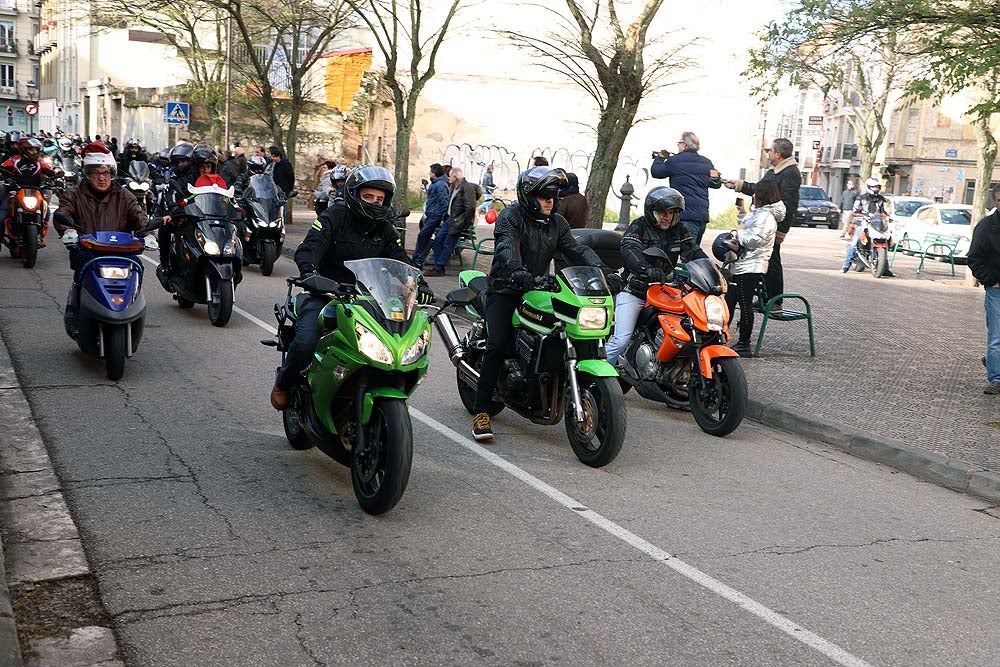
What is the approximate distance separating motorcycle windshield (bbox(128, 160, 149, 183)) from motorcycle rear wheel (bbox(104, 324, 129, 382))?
14.2m

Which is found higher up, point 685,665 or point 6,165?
point 6,165

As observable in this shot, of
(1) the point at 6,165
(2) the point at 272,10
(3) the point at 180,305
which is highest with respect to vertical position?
(2) the point at 272,10

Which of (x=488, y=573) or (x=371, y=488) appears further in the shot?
(x=371, y=488)

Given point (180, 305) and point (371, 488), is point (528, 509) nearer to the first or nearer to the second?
point (371, 488)

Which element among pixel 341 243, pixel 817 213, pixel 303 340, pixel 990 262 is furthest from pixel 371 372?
pixel 817 213

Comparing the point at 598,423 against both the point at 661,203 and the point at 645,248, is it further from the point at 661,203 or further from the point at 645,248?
the point at 661,203

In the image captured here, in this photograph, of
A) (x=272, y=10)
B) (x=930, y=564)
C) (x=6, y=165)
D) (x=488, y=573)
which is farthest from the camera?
(x=272, y=10)

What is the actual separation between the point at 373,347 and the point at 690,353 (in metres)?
3.49

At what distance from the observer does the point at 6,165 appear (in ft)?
51.1

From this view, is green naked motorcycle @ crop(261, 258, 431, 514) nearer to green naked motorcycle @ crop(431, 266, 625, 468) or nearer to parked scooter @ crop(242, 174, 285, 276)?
green naked motorcycle @ crop(431, 266, 625, 468)

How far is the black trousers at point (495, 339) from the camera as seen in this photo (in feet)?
23.9

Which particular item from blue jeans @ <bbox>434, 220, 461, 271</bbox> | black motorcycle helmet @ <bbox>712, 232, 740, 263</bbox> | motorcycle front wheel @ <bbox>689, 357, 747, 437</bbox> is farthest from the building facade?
motorcycle front wheel @ <bbox>689, 357, 747, 437</bbox>

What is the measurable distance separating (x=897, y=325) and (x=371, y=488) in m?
10.5

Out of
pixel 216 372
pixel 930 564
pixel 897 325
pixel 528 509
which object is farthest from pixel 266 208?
pixel 930 564
